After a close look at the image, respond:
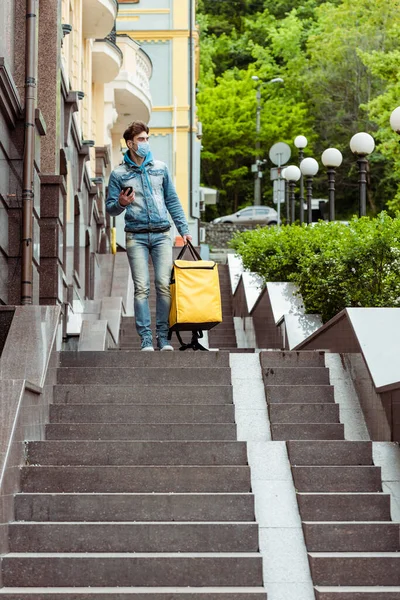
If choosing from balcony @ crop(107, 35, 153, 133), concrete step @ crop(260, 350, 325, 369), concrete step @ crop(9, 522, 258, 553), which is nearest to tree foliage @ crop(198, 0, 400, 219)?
balcony @ crop(107, 35, 153, 133)

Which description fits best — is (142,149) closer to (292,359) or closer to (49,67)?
(292,359)

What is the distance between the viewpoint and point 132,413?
9.95m

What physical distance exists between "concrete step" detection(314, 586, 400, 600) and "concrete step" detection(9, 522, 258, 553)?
0.70 meters

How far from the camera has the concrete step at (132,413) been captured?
9.91 meters

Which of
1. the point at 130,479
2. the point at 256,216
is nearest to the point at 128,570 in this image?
the point at 130,479

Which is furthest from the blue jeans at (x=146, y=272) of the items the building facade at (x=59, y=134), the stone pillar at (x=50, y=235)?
the stone pillar at (x=50, y=235)

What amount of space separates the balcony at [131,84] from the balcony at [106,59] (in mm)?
1584

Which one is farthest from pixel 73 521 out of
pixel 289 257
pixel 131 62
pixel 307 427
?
pixel 131 62

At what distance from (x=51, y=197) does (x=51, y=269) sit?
89 cm

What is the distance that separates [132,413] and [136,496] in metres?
1.57

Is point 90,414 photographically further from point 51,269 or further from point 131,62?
point 131,62

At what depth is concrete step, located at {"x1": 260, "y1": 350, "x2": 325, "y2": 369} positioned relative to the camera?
11.2 meters

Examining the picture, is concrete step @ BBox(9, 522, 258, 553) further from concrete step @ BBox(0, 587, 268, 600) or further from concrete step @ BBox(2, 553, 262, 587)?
concrete step @ BBox(0, 587, 268, 600)

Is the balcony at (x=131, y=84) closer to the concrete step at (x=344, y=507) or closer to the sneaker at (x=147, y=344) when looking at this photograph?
the sneaker at (x=147, y=344)
